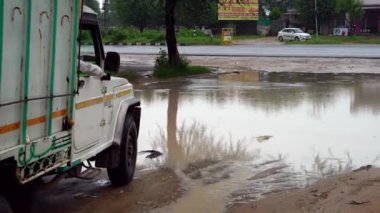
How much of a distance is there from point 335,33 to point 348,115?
54.6 m

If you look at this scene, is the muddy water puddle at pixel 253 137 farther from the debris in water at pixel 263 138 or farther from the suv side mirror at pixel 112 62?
the suv side mirror at pixel 112 62

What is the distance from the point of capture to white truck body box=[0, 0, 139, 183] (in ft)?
13.0

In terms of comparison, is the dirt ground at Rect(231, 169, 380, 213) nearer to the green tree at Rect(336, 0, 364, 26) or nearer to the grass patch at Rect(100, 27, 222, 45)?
the grass patch at Rect(100, 27, 222, 45)

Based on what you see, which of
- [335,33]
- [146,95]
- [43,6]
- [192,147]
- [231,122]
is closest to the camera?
[43,6]

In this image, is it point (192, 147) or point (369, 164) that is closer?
point (369, 164)

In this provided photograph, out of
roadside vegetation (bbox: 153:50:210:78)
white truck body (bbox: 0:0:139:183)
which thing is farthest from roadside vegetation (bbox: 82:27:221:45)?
white truck body (bbox: 0:0:139:183)

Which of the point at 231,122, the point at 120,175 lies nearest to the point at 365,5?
the point at 231,122

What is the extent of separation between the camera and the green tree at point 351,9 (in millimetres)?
60312

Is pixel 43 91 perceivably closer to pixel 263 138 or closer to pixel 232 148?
pixel 232 148

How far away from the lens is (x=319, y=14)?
220ft

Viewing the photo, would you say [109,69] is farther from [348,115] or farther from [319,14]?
[319,14]

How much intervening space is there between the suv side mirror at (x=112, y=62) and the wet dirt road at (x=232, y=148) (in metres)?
1.36

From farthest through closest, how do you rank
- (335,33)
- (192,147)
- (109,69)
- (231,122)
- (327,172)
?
(335,33)
(231,122)
(192,147)
(327,172)
(109,69)

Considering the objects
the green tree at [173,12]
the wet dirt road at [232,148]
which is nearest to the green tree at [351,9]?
the green tree at [173,12]
